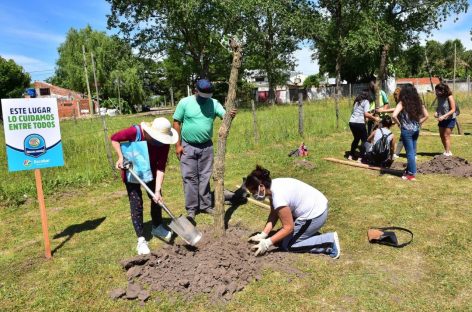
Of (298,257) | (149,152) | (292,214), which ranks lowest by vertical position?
(298,257)

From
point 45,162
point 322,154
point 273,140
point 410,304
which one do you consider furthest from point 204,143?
point 273,140

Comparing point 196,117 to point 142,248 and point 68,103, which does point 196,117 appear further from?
point 68,103

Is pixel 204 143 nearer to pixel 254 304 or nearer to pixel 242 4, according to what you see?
pixel 254 304

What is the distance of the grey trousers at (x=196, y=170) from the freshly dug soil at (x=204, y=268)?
133cm

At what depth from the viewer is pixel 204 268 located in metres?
3.70

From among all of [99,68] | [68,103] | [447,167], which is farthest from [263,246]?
[99,68]

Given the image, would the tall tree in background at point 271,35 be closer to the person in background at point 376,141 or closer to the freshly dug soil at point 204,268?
the person in background at point 376,141

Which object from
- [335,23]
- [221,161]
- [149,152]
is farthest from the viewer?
[335,23]

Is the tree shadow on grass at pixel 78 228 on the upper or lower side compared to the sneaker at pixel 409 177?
lower

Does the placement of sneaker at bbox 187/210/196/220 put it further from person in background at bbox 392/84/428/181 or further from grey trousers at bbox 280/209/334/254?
person in background at bbox 392/84/428/181

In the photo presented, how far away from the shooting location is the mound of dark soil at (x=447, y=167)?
710 cm

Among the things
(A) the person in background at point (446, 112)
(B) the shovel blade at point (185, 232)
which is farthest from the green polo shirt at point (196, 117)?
(A) the person in background at point (446, 112)

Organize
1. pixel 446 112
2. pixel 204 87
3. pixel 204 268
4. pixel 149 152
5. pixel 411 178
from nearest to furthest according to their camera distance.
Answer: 1. pixel 204 268
2. pixel 149 152
3. pixel 204 87
4. pixel 411 178
5. pixel 446 112

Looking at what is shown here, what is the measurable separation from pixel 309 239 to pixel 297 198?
22.4 inches
